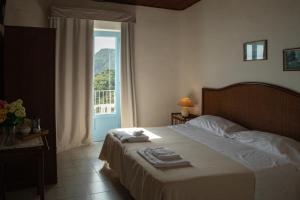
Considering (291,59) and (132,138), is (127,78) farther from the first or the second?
(291,59)

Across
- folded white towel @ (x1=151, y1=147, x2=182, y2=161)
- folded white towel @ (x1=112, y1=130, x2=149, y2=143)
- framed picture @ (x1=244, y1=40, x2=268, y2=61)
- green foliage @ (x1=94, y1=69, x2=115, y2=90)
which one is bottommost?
folded white towel @ (x1=151, y1=147, x2=182, y2=161)

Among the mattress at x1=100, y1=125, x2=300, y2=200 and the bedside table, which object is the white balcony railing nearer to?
the bedside table

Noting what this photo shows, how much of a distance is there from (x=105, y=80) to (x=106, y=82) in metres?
0.04

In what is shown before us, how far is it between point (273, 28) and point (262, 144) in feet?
4.61

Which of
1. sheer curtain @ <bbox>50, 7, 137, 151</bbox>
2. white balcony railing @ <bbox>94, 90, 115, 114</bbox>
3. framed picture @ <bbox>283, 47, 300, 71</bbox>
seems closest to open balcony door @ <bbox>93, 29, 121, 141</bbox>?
white balcony railing @ <bbox>94, 90, 115, 114</bbox>

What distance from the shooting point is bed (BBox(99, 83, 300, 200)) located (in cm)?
201

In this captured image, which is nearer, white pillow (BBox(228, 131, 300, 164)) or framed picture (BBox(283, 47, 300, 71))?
white pillow (BBox(228, 131, 300, 164))

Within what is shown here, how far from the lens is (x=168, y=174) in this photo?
6.82 ft

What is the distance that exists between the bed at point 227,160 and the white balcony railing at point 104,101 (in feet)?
5.36

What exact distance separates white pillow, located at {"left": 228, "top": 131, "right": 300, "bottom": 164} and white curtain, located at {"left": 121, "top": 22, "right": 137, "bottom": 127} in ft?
7.73

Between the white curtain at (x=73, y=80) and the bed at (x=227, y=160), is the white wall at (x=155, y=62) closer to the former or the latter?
the white curtain at (x=73, y=80)

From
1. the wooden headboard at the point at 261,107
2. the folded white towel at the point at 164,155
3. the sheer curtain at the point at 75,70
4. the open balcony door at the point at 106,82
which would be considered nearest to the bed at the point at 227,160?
the wooden headboard at the point at 261,107

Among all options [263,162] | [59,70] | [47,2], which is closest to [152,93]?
[59,70]

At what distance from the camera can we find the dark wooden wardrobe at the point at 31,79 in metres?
2.88
